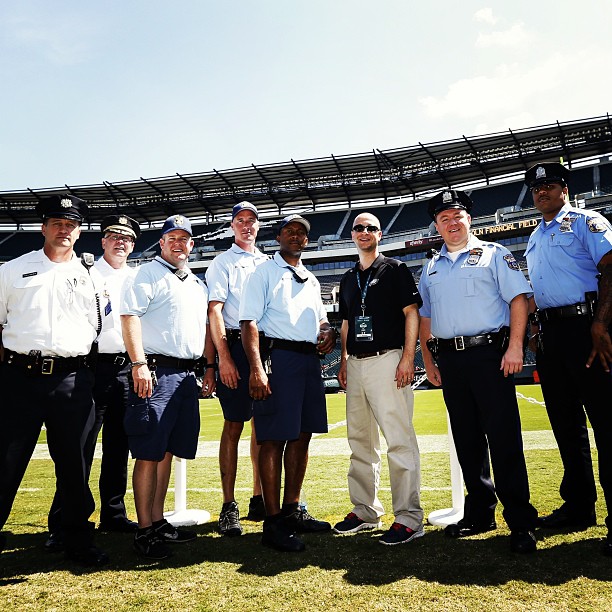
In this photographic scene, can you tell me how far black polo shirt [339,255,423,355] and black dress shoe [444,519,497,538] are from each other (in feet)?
4.35

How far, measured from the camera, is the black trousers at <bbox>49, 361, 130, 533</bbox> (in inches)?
163

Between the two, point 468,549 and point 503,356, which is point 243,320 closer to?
point 503,356

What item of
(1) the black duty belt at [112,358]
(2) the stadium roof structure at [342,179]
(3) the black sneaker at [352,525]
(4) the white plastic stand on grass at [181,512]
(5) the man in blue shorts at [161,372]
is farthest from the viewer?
(2) the stadium roof structure at [342,179]

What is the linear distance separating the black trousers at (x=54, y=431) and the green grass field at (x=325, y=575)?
0.36 m

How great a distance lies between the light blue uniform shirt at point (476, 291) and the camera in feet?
11.5

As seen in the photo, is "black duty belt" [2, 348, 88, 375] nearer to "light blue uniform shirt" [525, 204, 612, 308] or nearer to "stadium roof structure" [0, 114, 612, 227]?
"light blue uniform shirt" [525, 204, 612, 308]

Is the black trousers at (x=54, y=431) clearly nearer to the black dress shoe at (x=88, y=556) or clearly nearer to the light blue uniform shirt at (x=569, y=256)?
the black dress shoe at (x=88, y=556)

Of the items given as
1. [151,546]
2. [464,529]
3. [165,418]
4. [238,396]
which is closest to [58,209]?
[165,418]

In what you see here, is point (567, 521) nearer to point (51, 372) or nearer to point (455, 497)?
point (455, 497)

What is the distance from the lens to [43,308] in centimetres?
323

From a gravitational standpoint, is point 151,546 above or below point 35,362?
below

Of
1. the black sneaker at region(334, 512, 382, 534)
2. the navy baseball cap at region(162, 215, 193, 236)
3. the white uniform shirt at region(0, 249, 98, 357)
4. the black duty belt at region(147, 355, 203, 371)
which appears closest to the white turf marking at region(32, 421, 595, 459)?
the black sneaker at region(334, 512, 382, 534)

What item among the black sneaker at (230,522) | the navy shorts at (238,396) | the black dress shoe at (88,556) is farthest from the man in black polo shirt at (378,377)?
the black dress shoe at (88,556)

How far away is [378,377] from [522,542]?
1.40m
